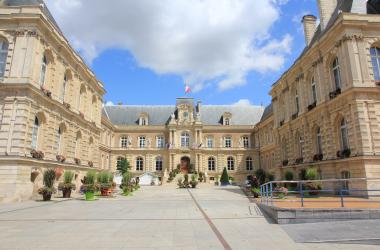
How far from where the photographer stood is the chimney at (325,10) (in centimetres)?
2505

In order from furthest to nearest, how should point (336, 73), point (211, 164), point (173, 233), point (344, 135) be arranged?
point (211, 164)
point (336, 73)
point (344, 135)
point (173, 233)

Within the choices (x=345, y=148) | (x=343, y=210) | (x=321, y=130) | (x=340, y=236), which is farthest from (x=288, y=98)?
(x=340, y=236)

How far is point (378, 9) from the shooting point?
21.3 metres

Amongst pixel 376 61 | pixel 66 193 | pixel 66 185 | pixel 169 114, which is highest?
pixel 169 114

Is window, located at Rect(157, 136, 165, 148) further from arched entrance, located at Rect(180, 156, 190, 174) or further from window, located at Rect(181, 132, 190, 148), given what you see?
arched entrance, located at Rect(180, 156, 190, 174)

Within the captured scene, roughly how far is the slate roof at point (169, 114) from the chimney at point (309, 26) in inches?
1001

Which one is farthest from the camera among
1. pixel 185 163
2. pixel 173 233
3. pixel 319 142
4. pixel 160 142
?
pixel 160 142

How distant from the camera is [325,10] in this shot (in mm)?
25188

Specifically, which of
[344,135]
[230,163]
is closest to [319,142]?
[344,135]

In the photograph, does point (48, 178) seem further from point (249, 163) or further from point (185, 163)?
point (249, 163)

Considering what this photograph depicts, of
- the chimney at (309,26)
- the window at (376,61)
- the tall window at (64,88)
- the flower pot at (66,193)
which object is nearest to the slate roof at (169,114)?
the chimney at (309,26)

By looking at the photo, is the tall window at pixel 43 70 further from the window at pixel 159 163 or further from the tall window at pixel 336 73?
the window at pixel 159 163

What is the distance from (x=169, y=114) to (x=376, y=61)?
38112mm

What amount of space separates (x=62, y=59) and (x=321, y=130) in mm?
21739
